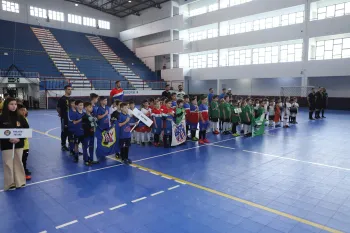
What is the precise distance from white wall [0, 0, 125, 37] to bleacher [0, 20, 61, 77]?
106 cm

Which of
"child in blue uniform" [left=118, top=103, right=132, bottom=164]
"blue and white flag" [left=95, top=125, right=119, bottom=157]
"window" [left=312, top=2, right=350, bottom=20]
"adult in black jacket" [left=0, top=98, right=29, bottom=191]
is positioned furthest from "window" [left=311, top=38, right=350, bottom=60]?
"adult in black jacket" [left=0, top=98, right=29, bottom=191]

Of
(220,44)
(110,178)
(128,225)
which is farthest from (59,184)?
(220,44)

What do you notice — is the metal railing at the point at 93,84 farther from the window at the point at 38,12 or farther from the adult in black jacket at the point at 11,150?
the adult in black jacket at the point at 11,150

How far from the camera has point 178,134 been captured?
8.10 meters

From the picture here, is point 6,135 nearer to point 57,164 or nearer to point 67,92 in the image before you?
point 57,164

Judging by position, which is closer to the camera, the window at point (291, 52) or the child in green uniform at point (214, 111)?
the child in green uniform at point (214, 111)

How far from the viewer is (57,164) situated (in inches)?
249

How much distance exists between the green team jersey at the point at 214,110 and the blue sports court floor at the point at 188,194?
2.65 meters

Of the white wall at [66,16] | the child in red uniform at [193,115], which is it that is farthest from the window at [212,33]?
the child in red uniform at [193,115]

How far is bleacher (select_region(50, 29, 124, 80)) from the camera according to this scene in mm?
27864

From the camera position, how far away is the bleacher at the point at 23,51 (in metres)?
23.4

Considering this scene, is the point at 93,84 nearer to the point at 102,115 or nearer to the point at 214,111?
the point at 214,111

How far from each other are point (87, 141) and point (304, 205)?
4712 mm

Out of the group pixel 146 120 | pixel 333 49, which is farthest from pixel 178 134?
pixel 333 49
